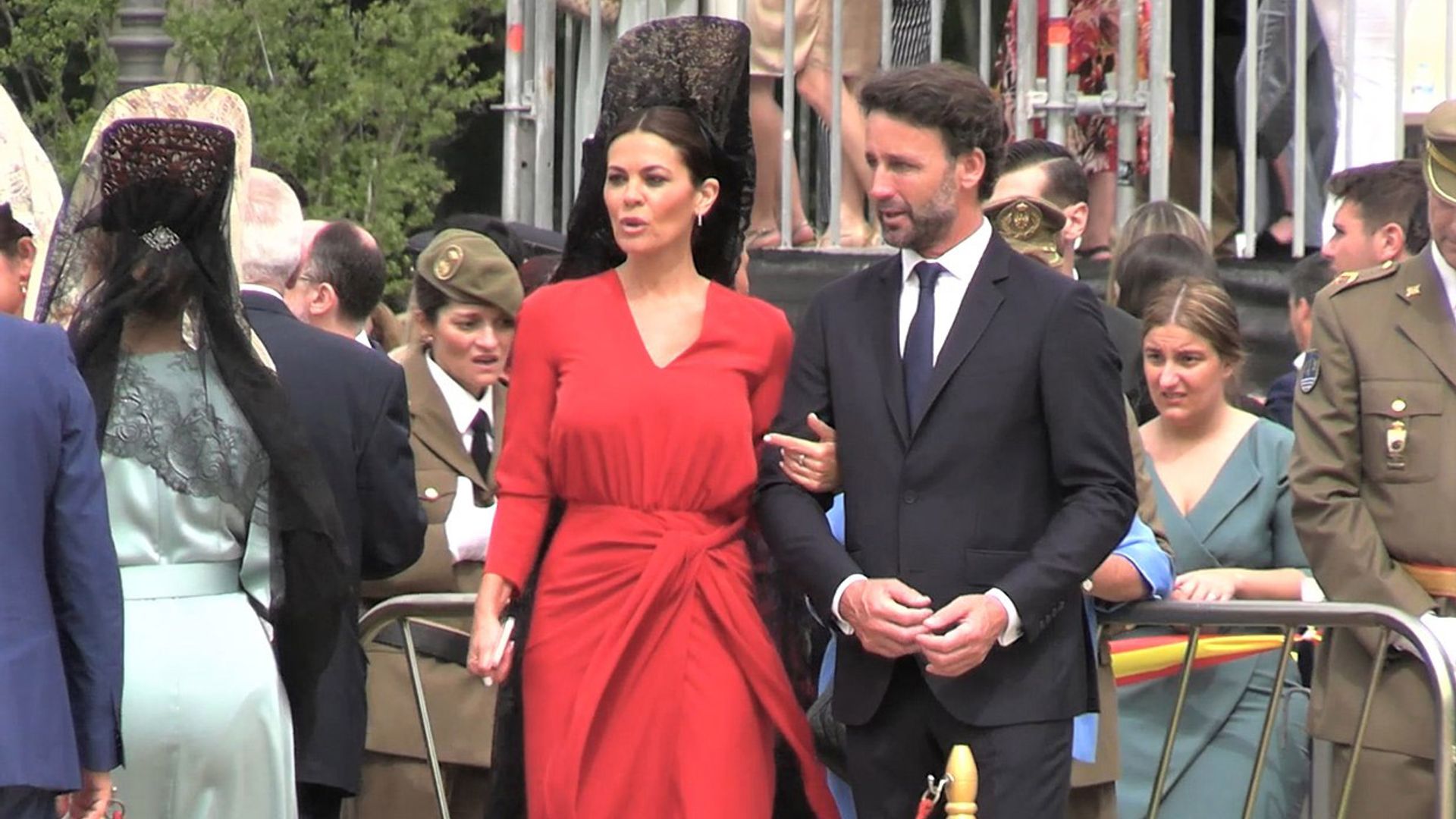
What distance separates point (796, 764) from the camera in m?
5.61

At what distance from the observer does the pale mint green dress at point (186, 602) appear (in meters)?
5.44

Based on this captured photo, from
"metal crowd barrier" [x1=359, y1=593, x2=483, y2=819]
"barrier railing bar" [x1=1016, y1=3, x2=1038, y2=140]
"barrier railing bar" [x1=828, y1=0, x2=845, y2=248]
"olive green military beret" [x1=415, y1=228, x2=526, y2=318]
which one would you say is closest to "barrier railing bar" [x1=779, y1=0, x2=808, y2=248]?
"barrier railing bar" [x1=828, y1=0, x2=845, y2=248]

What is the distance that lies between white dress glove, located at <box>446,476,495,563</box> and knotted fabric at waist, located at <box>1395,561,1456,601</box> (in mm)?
2167

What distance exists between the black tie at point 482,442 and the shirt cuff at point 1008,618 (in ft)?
7.11

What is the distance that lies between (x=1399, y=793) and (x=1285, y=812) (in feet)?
1.50

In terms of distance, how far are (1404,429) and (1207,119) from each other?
105 inches

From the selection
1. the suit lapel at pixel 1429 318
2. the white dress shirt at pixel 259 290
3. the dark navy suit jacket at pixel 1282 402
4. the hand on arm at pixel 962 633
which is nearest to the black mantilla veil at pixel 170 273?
the white dress shirt at pixel 259 290

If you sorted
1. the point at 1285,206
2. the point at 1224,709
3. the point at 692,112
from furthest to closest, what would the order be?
1. the point at 1285,206
2. the point at 1224,709
3. the point at 692,112

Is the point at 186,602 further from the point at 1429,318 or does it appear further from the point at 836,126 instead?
the point at 836,126

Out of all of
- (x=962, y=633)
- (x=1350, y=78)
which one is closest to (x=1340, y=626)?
(x=962, y=633)

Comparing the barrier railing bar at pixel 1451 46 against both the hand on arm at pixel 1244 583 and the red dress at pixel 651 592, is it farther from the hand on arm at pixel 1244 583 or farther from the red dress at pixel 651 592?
the red dress at pixel 651 592

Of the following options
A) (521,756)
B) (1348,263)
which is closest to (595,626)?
(521,756)

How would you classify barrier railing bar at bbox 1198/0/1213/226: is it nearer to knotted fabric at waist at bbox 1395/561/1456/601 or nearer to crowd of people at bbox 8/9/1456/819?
crowd of people at bbox 8/9/1456/819

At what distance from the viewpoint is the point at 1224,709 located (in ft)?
20.9
